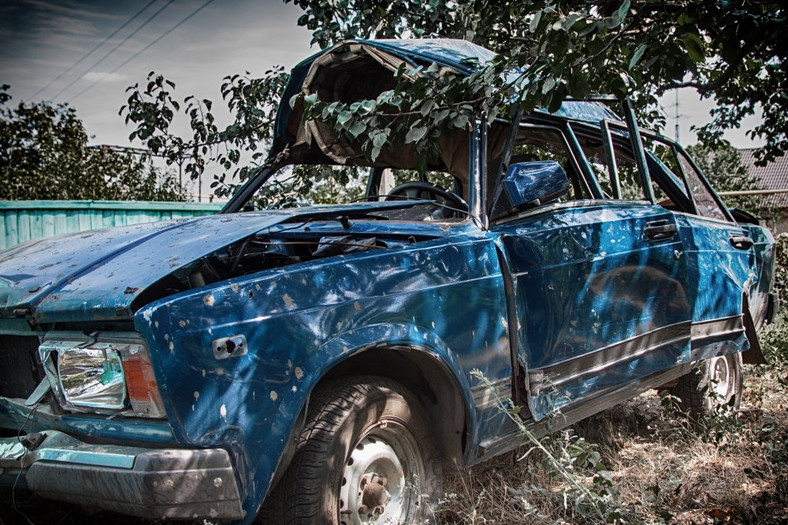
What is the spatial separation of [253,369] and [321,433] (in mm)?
380

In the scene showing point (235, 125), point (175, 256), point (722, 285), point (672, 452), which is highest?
point (235, 125)

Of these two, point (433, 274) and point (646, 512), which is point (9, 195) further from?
point (646, 512)

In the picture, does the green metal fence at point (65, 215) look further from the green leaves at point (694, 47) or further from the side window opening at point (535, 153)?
the green leaves at point (694, 47)

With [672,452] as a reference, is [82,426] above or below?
above

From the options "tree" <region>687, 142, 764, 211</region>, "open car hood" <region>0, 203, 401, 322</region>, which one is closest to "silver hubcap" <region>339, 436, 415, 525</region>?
"open car hood" <region>0, 203, 401, 322</region>

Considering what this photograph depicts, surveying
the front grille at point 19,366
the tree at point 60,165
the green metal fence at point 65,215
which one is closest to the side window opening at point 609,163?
the front grille at point 19,366

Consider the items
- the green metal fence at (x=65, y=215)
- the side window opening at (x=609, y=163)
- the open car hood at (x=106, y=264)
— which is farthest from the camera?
the green metal fence at (x=65, y=215)

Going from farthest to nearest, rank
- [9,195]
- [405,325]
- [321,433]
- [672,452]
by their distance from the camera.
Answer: [9,195]
[672,452]
[405,325]
[321,433]

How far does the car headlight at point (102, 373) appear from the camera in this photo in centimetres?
212

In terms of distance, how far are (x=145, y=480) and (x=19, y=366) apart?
37.6 inches

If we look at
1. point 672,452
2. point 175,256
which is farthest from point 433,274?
point 672,452

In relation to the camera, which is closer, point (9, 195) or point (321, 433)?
point (321, 433)

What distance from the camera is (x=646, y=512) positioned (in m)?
2.95

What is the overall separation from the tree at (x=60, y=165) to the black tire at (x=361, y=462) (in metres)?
8.97
